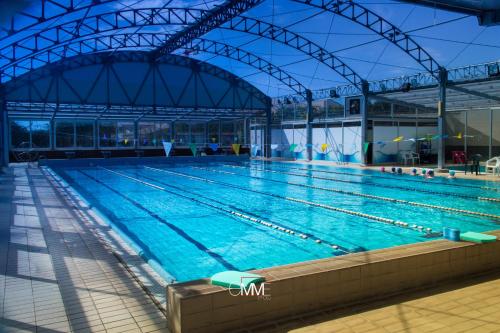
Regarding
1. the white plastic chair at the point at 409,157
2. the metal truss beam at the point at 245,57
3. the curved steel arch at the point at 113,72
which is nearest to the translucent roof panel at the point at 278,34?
the metal truss beam at the point at 245,57

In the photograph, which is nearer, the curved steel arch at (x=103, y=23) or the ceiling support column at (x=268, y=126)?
the curved steel arch at (x=103, y=23)

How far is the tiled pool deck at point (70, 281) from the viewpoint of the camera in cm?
324

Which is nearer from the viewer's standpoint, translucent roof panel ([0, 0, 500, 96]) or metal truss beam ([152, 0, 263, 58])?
translucent roof panel ([0, 0, 500, 96])

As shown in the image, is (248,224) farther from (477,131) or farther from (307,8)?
(477,131)

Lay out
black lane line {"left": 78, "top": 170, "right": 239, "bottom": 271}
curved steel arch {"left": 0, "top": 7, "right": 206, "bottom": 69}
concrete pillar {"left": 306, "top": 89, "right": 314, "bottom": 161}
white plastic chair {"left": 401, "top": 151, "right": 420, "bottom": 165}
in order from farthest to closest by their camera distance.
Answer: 1. concrete pillar {"left": 306, "top": 89, "right": 314, "bottom": 161}
2. white plastic chair {"left": 401, "top": 151, "right": 420, "bottom": 165}
3. curved steel arch {"left": 0, "top": 7, "right": 206, "bottom": 69}
4. black lane line {"left": 78, "top": 170, "right": 239, "bottom": 271}

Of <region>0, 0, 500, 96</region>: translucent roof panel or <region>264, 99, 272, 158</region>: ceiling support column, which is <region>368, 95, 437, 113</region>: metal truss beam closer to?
<region>0, 0, 500, 96</region>: translucent roof panel

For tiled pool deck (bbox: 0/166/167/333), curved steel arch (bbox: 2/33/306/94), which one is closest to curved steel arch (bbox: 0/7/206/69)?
curved steel arch (bbox: 2/33/306/94)

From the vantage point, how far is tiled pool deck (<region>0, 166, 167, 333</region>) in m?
3.24

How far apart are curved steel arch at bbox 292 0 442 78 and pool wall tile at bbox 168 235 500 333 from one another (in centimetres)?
1029

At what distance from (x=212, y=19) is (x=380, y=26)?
18.8 ft

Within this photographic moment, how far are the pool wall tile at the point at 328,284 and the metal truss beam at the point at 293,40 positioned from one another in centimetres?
1291

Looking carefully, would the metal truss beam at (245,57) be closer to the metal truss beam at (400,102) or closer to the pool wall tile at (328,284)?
the metal truss beam at (400,102)

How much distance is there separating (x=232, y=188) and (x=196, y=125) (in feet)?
60.2

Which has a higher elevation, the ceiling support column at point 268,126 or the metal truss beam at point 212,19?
the metal truss beam at point 212,19
